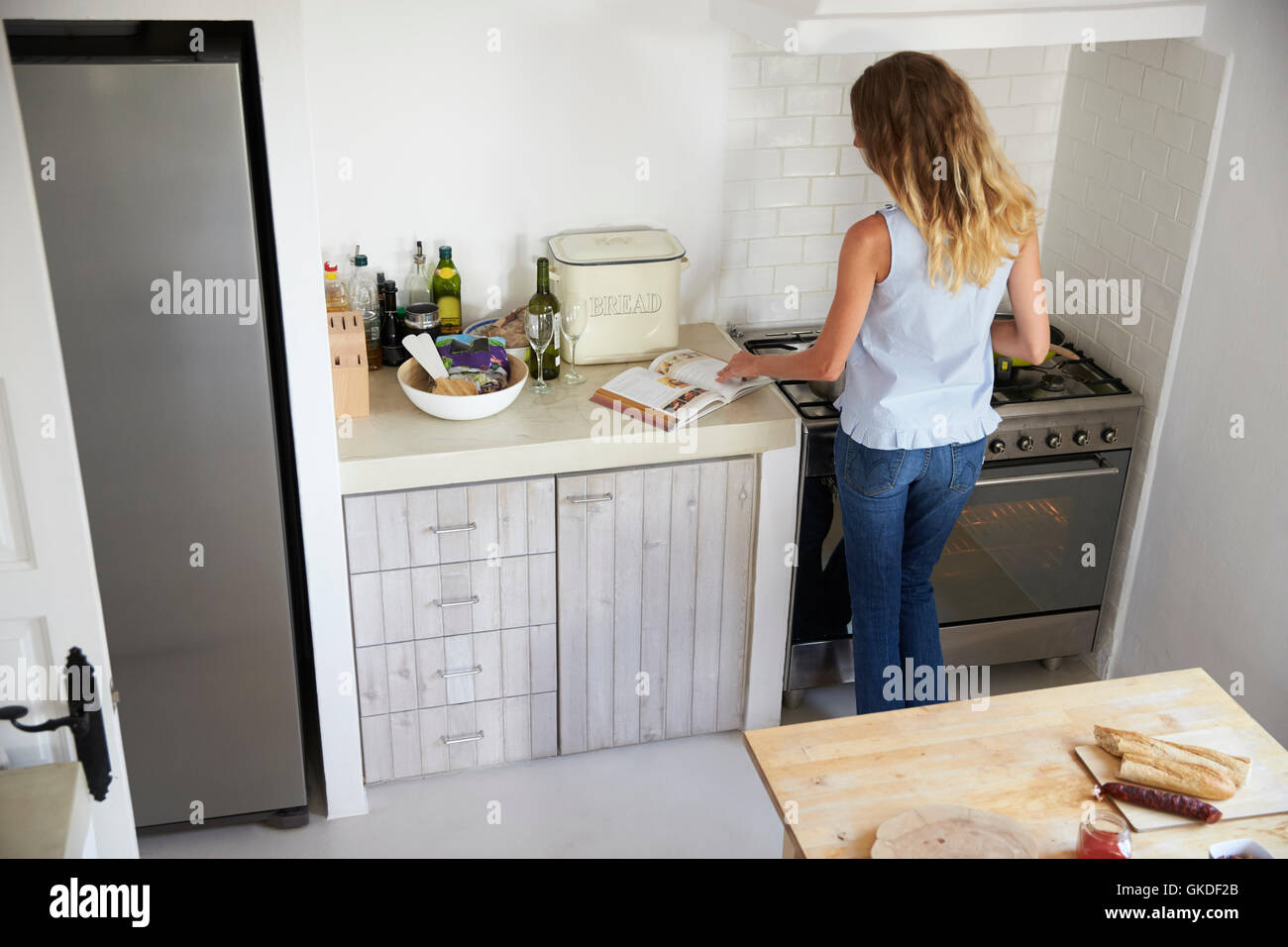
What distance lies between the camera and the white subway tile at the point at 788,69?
3.27 metres

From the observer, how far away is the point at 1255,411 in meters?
2.93

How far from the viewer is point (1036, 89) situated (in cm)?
350

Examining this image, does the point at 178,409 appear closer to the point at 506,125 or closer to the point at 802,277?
the point at 506,125

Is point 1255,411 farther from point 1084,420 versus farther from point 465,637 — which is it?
point 465,637

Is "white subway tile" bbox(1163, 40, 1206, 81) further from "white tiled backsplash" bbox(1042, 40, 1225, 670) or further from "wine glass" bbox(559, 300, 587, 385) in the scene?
"wine glass" bbox(559, 300, 587, 385)

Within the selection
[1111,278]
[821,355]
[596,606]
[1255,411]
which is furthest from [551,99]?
[1255,411]

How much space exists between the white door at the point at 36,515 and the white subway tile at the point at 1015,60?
2586 millimetres

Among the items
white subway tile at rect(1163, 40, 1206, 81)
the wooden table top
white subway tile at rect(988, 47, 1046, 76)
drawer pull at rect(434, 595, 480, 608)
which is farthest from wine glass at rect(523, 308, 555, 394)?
white subway tile at rect(1163, 40, 1206, 81)

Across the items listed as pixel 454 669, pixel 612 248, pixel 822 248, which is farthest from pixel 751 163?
pixel 454 669

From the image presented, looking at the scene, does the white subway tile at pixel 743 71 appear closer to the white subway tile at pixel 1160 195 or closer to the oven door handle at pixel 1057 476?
the white subway tile at pixel 1160 195

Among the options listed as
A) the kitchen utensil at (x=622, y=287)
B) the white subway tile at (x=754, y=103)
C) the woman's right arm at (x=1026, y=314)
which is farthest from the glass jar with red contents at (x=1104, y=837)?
the white subway tile at (x=754, y=103)

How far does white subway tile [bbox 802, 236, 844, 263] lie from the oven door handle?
2.64 feet
